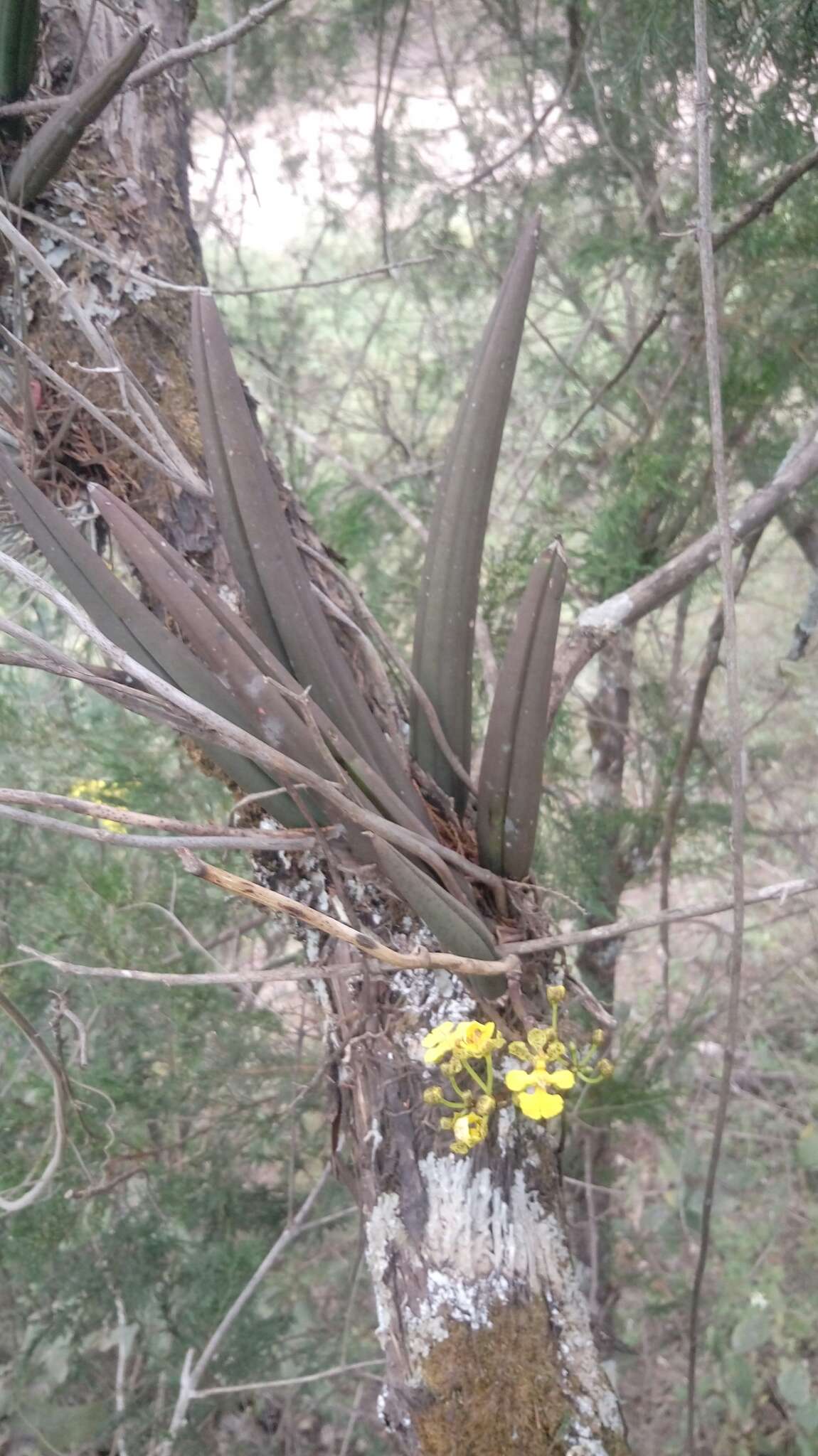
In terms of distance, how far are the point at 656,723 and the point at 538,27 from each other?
1.10m

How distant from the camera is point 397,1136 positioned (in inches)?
22.8

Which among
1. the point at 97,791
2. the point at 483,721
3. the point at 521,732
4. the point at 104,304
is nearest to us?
the point at 521,732

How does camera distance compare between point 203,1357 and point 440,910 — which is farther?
point 203,1357

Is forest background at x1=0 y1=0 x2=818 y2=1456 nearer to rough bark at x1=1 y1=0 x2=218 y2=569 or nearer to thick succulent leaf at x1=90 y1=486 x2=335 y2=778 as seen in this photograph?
rough bark at x1=1 y1=0 x2=218 y2=569

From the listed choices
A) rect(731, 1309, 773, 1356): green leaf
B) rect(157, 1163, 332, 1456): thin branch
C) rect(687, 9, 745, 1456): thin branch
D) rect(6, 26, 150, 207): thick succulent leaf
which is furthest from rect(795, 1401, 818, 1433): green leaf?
rect(6, 26, 150, 207): thick succulent leaf

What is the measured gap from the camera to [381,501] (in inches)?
55.6

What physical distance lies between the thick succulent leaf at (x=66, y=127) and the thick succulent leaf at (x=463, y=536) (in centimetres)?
27

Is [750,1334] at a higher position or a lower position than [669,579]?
lower

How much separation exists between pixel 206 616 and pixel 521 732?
20cm

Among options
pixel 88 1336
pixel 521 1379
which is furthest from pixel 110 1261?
pixel 521 1379

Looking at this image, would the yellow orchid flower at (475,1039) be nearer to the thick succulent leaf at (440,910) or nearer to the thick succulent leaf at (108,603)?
the thick succulent leaf at (440,910)

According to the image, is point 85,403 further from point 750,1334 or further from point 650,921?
point 750,1334

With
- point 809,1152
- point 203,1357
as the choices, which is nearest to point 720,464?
→ point 203,1357

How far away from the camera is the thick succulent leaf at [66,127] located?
559 mm
